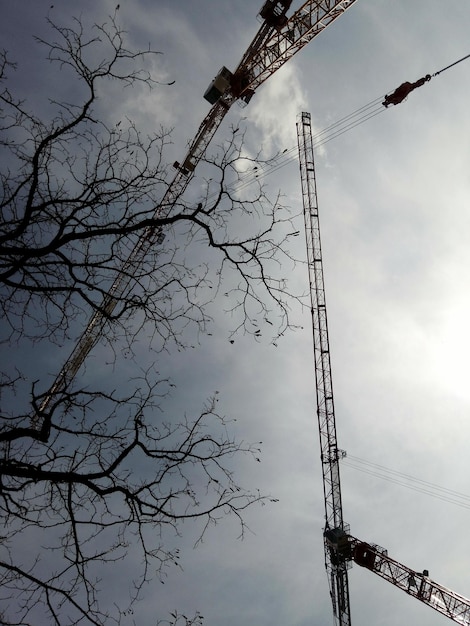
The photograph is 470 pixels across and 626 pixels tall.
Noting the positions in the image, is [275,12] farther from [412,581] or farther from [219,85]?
[412,581]

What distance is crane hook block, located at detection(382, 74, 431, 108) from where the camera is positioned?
2467cm

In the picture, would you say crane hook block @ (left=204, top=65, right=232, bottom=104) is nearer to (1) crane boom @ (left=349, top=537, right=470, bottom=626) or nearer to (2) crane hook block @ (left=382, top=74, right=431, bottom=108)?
(2) crane hook block @ (left=382, top=74, right=431, bottom=108)

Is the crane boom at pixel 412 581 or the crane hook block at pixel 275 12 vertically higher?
the crane hook block at pixel 275 12

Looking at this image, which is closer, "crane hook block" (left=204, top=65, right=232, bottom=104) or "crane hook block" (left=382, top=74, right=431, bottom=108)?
"crane hook block" (left=382, top=74, right=431, bottom=108)

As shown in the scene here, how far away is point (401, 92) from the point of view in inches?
1014

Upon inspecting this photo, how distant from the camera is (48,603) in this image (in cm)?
467

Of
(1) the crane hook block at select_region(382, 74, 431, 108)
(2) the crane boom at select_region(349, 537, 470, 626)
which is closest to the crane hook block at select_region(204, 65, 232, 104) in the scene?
(1) the crane hook block at select_region(382, 74, 431, 108)

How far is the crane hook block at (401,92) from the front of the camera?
2467cm

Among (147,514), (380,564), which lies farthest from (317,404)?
(147,514)

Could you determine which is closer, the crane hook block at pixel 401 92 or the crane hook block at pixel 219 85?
the crane hook block at pixel 401 92

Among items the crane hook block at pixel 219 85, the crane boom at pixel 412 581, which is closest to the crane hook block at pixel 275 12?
the crane hook block at pixel 219 85

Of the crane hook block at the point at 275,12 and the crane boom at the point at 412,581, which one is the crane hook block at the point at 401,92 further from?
the crane boom at the point at 412,581

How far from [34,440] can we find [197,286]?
345cm

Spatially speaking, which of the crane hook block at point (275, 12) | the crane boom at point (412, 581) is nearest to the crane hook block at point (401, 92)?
the crane hook block at point (275, 12)
